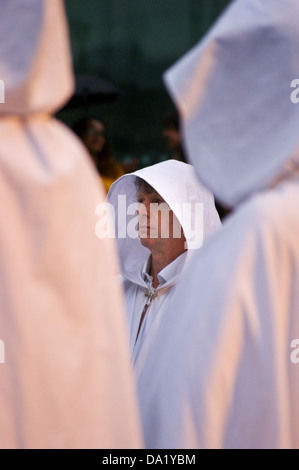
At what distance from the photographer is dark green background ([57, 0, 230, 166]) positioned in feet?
27.6

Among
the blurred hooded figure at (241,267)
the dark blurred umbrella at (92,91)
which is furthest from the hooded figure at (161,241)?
the dark blurred umbrella at (92,91)

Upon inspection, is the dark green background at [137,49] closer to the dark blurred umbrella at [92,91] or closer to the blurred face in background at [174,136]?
the dark blurred umbrella at [92,91]

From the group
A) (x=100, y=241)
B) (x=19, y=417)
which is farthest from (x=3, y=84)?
(x=19, y=417)

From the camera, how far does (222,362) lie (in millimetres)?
2371

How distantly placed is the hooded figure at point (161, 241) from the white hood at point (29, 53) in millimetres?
1980

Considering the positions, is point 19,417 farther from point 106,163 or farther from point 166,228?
point 106,163

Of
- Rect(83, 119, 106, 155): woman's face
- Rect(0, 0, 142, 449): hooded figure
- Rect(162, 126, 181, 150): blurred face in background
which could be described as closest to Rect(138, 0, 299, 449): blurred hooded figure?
Rect(0, 0, 142, 449): hooded figure

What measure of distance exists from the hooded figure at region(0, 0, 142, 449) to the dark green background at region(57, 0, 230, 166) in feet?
20.4

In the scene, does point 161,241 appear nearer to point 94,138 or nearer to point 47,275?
point 47,275

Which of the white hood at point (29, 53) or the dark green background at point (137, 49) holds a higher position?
the white hood at point (29, 53)

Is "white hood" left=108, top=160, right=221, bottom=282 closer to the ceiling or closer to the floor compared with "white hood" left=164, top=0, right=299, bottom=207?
closer to the floor

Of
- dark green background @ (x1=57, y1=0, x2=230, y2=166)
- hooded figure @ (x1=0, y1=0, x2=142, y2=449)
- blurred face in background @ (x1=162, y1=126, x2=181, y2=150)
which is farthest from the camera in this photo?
dark green background @ (x1=57, y1=0, x2=230, y2=166)

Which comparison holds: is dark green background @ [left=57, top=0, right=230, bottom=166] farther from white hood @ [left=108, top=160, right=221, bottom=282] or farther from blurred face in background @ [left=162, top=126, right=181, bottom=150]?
white hood @ [left=108, top=160, right=221, bottom=282]

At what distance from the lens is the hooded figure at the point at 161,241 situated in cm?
417
